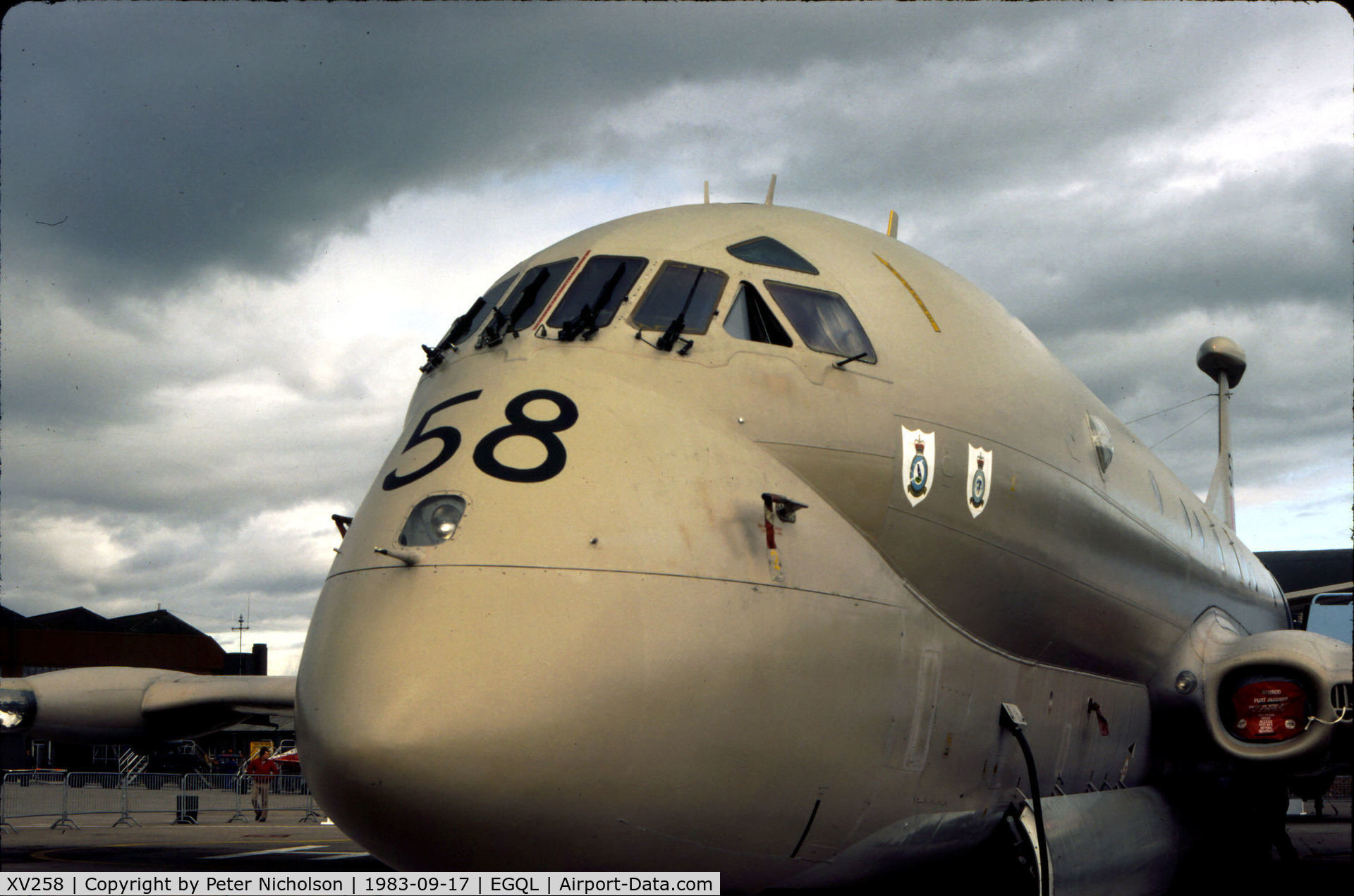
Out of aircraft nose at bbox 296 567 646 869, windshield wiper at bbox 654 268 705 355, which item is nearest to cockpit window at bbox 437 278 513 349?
windshield wiper at bbox 654 268 705 355

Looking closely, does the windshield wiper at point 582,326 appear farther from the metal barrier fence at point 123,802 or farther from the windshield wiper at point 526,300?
the metal barrier fence at point 123,802

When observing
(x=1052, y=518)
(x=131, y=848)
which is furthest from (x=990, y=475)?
(x=131, y=848)

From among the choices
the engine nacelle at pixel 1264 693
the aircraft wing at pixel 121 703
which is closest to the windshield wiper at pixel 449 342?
the aircraft wing at pixel 121 703

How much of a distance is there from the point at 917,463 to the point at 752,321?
1338 mm

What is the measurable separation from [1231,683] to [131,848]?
48.3 feet

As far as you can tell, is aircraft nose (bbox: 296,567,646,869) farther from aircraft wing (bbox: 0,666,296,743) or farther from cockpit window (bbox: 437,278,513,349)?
aircraft wing (bbox: 0,666,296,743)

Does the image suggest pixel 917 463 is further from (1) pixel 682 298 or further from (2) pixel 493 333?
(2) pixel 493 333

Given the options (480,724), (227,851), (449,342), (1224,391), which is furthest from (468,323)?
(1224,391)

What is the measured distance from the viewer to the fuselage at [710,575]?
16.4 feet

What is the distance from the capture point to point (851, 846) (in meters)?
6.13

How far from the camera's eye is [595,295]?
7.02 m

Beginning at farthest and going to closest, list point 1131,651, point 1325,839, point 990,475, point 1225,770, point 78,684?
point 1325,839
point 78,684
point 1225,770
point 1131,651
point 990,475

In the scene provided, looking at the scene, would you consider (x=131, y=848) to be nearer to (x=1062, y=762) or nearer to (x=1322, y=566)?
(x=1062, y=762)

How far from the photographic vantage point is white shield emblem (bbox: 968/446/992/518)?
7160 mm
